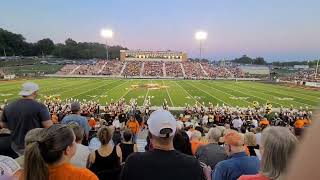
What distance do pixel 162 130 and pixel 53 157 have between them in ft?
2.60

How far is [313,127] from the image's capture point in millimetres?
659

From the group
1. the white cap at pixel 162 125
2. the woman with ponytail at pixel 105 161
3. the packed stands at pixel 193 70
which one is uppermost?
the white cap at pixel 162 125

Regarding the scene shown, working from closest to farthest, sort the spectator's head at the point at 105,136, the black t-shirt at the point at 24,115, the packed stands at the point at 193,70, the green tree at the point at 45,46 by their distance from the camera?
the spectator's head at the point at 105,136, the black t-shirt at the point at 24,115, the packed stands at the point at 193,70, the green tree at the point at 45,46

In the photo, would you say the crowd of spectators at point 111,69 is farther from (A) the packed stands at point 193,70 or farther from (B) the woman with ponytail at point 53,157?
(B) the woman with ponytail at point 53,157

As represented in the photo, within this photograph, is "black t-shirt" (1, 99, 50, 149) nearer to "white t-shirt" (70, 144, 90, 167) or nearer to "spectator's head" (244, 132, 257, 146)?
"white t-shirt" (70, 144, 90, 167)

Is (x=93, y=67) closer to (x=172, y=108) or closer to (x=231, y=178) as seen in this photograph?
(x=172, y=108)

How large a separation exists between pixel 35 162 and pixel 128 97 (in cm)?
3725

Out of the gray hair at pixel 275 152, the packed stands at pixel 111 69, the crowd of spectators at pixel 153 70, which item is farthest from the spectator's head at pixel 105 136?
the packed stands at pixel 111 69

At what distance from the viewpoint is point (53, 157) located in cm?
278

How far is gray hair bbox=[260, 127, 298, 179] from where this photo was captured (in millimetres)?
2645

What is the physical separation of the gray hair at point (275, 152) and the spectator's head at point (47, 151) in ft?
4.47

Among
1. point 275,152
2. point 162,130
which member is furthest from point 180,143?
point 275,152

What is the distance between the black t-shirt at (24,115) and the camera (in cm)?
500

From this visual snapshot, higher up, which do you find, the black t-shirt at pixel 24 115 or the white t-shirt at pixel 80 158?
the black t-shirt at pixel 24 115
